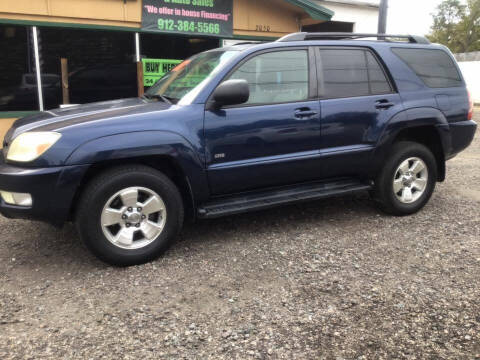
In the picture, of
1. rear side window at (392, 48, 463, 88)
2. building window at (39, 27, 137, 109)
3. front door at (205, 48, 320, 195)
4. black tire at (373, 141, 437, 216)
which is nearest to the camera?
front door at (205, 48, 320, 195)

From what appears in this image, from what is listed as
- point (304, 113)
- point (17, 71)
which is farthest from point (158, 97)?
point (17, 71)

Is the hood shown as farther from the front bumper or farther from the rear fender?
the rear fender

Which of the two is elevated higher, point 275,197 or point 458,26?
point 458,26

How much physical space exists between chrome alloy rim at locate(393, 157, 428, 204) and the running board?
0.33 meters

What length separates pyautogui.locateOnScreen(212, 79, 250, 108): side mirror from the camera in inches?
142

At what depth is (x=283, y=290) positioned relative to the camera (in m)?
3.20

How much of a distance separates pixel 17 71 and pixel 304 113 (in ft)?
21.2

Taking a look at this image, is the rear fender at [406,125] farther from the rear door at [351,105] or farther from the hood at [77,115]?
the hood at [77,115]

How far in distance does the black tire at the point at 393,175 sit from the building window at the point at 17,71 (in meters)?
6.82

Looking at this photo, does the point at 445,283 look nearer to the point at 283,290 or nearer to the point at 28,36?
the point at 283,290

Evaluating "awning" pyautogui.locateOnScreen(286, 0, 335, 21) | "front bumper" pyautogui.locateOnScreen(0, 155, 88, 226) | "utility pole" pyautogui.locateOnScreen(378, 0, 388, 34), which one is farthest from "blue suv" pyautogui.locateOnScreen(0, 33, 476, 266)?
"utility pole" pyautogui.locateOnScreen(378, 0, 388, 34)

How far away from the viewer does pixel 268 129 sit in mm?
3893

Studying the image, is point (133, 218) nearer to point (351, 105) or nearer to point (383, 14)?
point (351, 105)

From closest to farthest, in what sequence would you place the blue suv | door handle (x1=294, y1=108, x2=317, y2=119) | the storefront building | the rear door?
the blue suv → door handle (x1=294, y1=108, x2=317, y2=119) → the rear door → the storefront building
